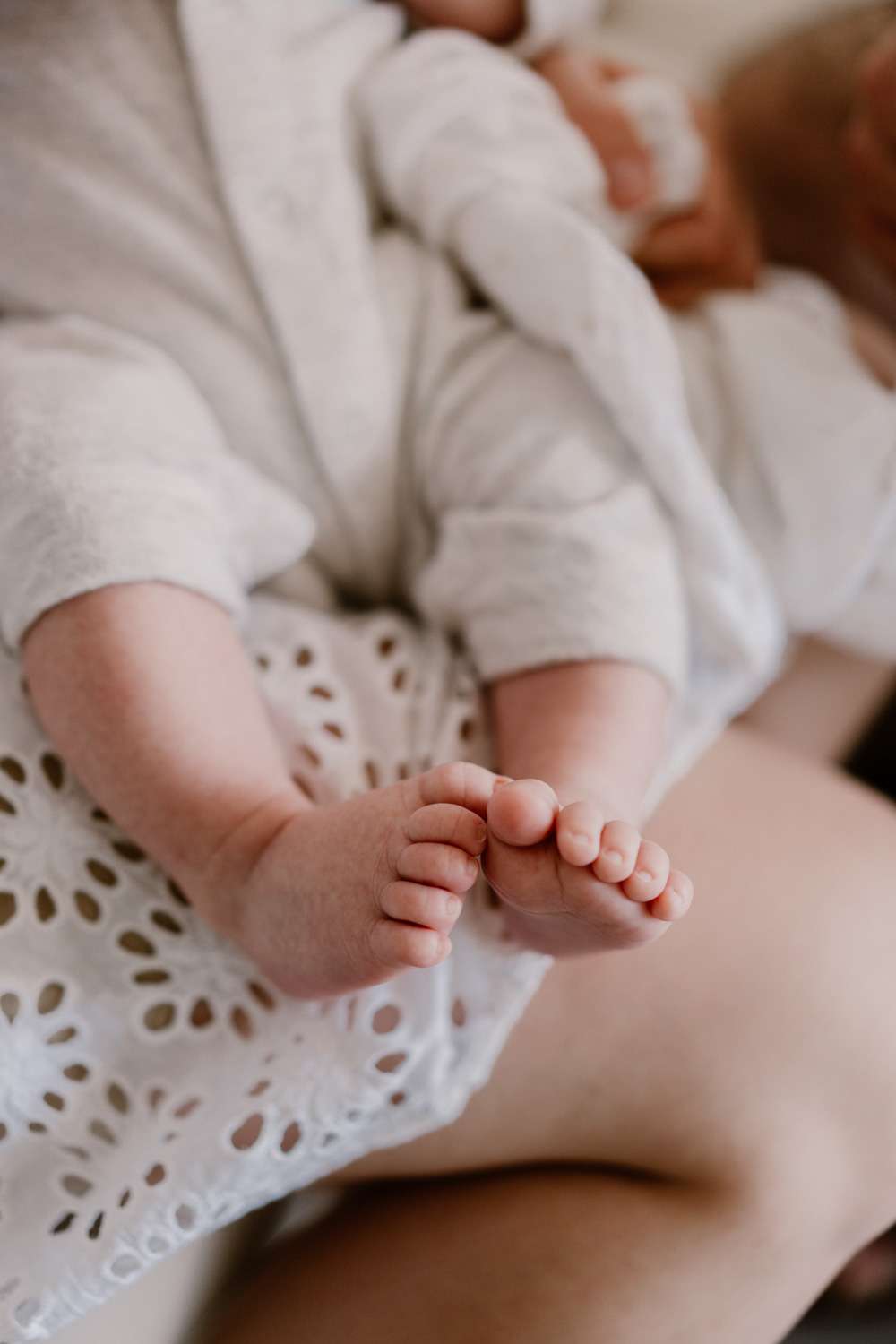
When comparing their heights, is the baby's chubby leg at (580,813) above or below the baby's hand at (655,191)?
below

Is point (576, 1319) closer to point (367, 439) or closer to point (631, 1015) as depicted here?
point (631, 1015)

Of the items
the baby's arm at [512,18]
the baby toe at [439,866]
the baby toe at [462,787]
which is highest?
the baby's arm at [512,18]

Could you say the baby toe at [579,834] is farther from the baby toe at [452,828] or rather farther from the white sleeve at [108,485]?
the white sleeve at [108,485]

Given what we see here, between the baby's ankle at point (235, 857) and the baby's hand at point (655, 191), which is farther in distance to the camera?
the baby's hand at point (655, 191)

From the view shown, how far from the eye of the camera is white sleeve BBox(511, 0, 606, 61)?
810 mm

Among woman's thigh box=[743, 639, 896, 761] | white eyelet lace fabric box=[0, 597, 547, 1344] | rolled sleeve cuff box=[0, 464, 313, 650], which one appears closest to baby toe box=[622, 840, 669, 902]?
white eyelet lace fabric box=[0, 597, 547, 1344]

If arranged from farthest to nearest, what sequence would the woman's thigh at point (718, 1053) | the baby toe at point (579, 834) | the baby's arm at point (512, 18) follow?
the baby's arm at point (512, 18) → the woman's thigh at point (718, 1053) → the baby toe at point (579, 834)

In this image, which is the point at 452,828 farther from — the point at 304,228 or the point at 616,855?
the point at 304,228

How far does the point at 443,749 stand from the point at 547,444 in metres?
0.20

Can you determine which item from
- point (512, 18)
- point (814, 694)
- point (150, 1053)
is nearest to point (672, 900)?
point (150, 1053)

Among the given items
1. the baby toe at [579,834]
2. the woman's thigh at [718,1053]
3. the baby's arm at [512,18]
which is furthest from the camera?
the baby's arm at [512,18]

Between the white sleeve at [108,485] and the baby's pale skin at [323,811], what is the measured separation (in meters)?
0.01

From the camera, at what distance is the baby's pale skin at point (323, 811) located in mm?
419

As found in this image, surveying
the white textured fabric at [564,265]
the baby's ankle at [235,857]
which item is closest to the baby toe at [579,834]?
the baby's ankle at [235,857]
